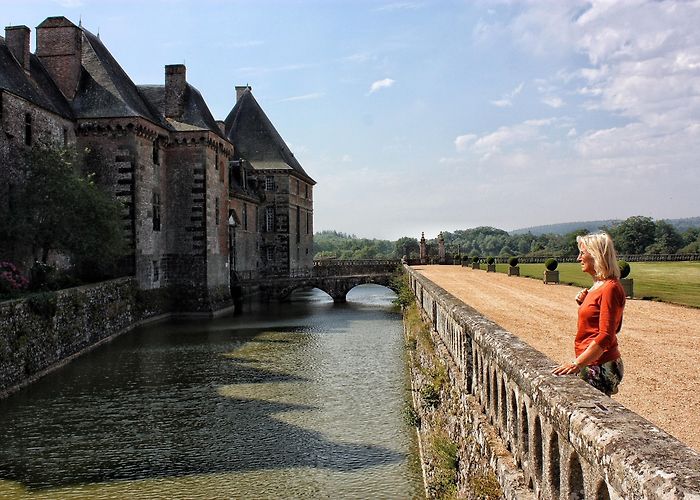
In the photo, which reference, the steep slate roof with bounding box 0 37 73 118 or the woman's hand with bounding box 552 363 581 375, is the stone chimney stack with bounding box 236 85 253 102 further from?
the woman's hand with bounding box 552 363 581 375

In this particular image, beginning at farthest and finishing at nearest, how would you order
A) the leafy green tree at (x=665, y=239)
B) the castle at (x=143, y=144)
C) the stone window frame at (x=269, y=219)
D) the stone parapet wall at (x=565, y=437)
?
the leafy green tree at (x=665, y=239), the stone window frame at (x=269, y=219), the castle at (x=143, y=144), the stone parapet wall at (x=565, y=437)

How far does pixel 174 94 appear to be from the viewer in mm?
34875

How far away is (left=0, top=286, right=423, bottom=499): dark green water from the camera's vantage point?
10.7 m

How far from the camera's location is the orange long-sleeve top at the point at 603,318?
3.75 meters

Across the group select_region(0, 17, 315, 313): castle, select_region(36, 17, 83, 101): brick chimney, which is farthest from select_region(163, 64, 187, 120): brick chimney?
select_region(36, 17, 83, 101): brick chimney

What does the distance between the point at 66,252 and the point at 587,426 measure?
88.7 ft

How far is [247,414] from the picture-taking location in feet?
48.1

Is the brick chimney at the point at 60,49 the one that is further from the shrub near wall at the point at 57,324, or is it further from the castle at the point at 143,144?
the shrub near wall at the point at 57,324

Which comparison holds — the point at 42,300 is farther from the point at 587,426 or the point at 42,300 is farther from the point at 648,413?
the point at 587,426

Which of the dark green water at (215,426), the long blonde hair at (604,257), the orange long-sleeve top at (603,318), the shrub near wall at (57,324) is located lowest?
the dark green water at (215,426)

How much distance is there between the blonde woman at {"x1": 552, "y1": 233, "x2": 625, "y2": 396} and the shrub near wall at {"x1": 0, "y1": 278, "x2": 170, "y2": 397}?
647 inches

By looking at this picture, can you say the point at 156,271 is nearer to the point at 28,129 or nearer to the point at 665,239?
the point at 28,129

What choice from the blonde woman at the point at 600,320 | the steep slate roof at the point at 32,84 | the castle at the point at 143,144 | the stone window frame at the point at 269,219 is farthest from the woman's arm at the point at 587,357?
the stone window frame at the point at 269,219

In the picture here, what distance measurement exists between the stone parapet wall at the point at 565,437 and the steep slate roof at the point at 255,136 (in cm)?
4445
